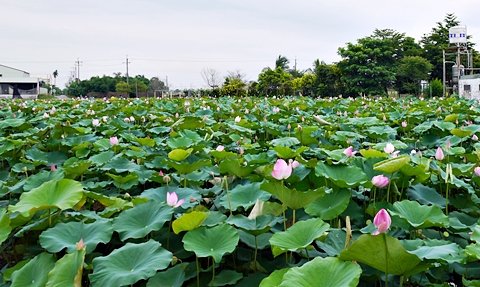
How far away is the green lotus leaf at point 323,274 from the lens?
0.74m

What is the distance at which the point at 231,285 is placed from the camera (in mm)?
1024

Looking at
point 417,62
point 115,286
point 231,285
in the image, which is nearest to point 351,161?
point 231,285

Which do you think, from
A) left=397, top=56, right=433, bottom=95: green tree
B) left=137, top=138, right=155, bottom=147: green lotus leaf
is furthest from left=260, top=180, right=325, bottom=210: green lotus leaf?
left=397, top=56, right=433, bottom=95: green tree

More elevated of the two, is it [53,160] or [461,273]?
[53,160]

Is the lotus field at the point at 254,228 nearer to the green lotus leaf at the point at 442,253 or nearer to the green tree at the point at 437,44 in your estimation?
the green lotus leaf at the point at 442,253

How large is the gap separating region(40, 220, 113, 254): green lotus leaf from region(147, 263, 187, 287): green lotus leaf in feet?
0.56

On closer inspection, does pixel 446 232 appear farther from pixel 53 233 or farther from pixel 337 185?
pixel 53 233

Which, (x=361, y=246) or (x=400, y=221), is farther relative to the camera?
(x=400, y=221)

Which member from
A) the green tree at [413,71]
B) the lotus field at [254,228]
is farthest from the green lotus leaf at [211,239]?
the green tree at [413,71]

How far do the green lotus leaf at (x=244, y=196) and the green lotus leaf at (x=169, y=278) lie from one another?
0.29 metres

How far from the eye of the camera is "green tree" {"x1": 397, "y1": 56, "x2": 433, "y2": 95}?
2436cm

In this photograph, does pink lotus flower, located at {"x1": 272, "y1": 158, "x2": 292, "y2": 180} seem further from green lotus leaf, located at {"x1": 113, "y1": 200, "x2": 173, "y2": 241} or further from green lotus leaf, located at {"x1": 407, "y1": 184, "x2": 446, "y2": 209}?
green lotus leaf, located at {"x1": 407, "y1": 184, "x2": 446, "y2": 209}

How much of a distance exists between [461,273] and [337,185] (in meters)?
0.37

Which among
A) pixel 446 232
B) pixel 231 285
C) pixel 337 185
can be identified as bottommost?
pixel 231 285
